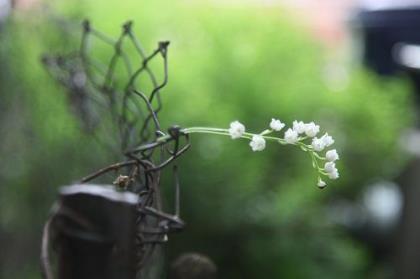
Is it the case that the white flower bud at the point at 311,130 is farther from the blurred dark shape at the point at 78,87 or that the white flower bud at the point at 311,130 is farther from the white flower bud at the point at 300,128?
the blurred dark shape at the point at 78,87

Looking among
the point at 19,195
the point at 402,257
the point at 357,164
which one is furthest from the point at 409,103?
the point at 19,195

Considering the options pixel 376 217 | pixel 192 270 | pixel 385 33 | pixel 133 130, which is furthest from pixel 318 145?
pixel 385 33

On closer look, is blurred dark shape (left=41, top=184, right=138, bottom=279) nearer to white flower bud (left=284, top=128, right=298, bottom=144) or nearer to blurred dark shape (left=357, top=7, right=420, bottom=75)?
white flower bud (left=284, top=128, right=298, bottom=144)

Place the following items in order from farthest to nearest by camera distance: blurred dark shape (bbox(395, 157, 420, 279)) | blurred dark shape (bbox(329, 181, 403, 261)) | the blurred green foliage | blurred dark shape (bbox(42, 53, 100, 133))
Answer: blurred dark shape (bbox(329, 181, 403, 261)), blurred dark shape (bbox(395, 157, 420, 279)), the blurred green foliage, blurred dark shape (bbox(42, 53, 100, 133))

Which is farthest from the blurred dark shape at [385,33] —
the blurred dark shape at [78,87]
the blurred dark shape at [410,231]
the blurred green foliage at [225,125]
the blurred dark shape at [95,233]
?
the blurred dark shape at [95,233]

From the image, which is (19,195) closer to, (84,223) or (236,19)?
(236,19)

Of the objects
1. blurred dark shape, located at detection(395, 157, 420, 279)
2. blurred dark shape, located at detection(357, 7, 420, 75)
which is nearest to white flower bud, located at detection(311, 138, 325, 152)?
blurred dark shape, located at detection(395, 157, 420, 279)
